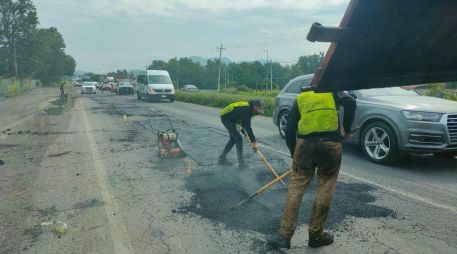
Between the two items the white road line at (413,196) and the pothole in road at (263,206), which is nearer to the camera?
the pothole in road at (263,206)

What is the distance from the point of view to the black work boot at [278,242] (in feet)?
12.6

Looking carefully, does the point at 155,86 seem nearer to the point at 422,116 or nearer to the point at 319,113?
the point at 422,116

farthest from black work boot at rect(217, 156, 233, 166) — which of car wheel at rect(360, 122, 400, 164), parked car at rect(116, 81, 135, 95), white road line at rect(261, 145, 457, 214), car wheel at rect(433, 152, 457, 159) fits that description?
parked car at rect(116, 81, 135, 95)

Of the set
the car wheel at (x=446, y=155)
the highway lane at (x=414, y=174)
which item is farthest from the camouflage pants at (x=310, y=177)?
the car wheel at (x=446, y=155)

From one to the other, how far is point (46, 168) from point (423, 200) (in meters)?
6.11

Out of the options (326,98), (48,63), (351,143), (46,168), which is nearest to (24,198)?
(46,168)

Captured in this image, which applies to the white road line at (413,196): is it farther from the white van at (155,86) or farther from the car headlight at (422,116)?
the white van at (155,86)

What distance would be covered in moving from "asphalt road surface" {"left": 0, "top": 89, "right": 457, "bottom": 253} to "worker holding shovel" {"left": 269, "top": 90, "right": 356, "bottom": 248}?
0.67 feet

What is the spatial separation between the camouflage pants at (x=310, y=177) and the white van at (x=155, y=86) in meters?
26.5

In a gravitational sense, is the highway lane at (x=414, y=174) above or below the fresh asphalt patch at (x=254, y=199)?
above

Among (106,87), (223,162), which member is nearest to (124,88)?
(106,87)

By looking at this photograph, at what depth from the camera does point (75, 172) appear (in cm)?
701

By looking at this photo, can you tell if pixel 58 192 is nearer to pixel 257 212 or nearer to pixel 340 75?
pixel 257 212

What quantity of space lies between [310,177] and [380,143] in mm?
4194
